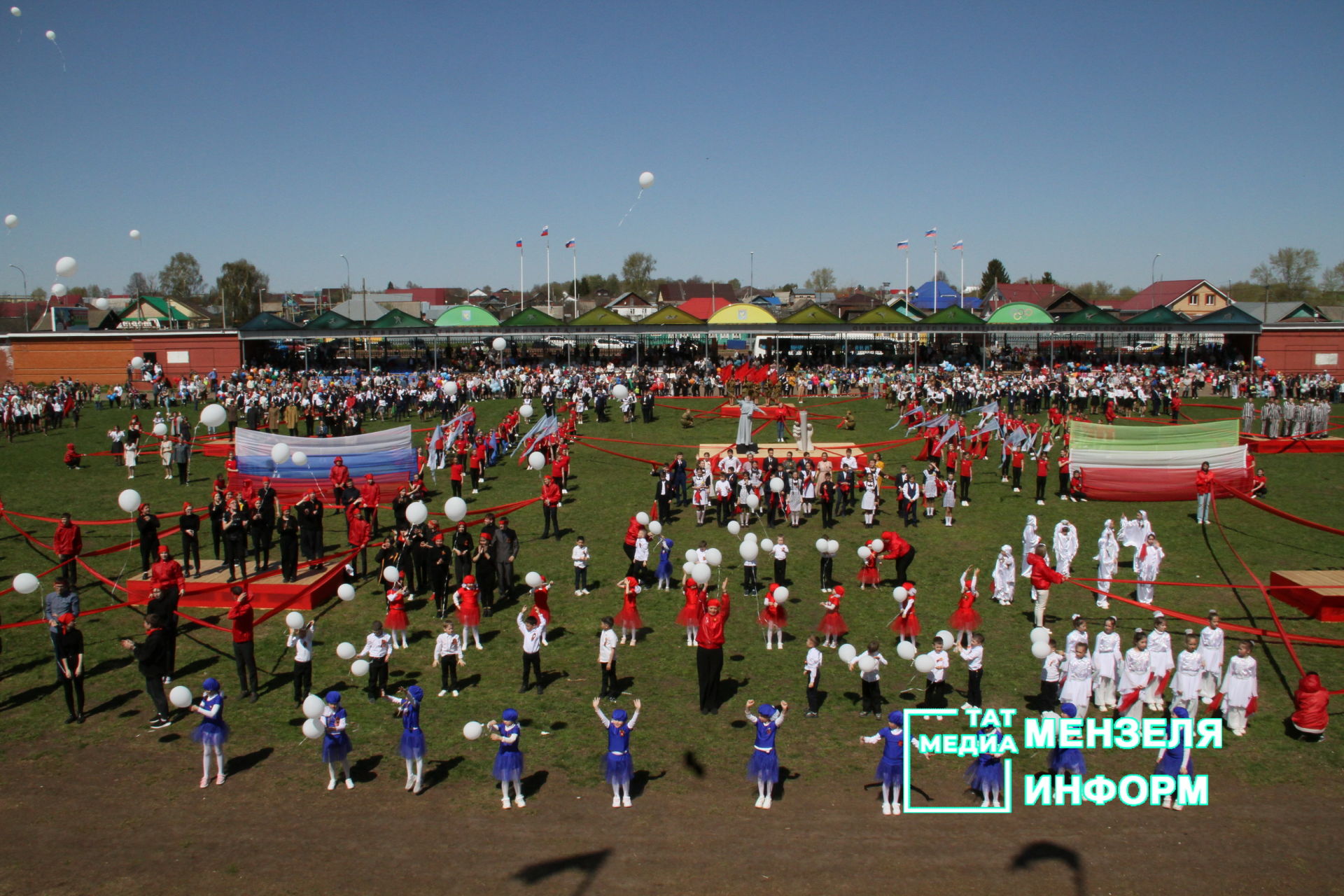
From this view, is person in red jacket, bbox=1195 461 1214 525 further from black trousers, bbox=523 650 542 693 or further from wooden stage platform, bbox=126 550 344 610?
wooden stage platform, bbox=126 550 344 610

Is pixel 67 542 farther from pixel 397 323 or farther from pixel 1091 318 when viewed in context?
pixel 1091 318

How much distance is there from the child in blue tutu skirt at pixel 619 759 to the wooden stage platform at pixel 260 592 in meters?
7.45

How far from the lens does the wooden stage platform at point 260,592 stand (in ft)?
45.1

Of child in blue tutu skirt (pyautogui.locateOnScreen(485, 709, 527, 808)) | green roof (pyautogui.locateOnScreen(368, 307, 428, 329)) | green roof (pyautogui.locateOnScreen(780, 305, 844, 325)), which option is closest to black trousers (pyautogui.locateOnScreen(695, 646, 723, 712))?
child in blue tutu skirt (pyautogui.locateOnScreen(485, 709, 527, 808))

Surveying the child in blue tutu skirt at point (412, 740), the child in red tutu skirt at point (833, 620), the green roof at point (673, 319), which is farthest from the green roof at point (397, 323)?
the child in blue tutu skirt at point (412, 740)

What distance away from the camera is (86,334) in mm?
45281

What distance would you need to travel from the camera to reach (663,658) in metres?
12.0

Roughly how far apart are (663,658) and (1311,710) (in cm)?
748

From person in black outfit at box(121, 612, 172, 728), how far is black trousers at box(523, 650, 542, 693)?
4.14 m

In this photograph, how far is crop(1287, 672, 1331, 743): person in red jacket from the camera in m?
9.33

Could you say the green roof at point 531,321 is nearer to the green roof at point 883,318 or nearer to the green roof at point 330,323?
the green roof at point 330,323

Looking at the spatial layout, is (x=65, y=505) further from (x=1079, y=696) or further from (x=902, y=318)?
(x=902, y=318)

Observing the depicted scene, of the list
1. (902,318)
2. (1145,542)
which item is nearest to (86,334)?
(902,318)

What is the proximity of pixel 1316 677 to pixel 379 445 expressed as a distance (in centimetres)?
1768
